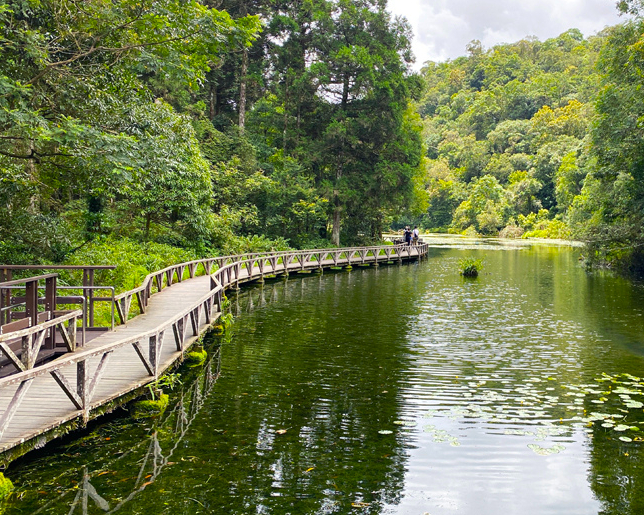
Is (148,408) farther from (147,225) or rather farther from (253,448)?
(147,225)

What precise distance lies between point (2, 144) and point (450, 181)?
291 ft

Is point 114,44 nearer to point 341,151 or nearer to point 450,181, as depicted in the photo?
point 341,151

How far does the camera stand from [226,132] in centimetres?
3384

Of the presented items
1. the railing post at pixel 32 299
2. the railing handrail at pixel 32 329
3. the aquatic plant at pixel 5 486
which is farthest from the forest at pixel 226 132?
the aquatic plant at pixel 5 486

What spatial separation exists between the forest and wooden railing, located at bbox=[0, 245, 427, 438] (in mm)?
2323

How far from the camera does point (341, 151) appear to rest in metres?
35.8

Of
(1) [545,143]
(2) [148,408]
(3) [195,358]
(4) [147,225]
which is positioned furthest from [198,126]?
(1) [545,143]

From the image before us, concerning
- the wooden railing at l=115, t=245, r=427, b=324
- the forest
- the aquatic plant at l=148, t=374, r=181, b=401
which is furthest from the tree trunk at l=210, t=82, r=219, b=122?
the aquatic plant at l=148, t=374, r=181, b=401

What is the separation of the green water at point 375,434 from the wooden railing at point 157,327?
2.16ft

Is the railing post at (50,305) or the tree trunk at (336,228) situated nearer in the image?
the railing post at (50,305)

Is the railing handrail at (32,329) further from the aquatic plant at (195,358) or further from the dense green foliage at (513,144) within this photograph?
the dense green foliage at (513,144)

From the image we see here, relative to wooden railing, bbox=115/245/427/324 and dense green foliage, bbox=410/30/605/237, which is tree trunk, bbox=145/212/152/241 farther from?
dense green foliage, bbox=410/30/605/237

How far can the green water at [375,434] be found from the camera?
5.50m

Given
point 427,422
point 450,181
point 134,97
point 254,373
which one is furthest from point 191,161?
point 450,181
